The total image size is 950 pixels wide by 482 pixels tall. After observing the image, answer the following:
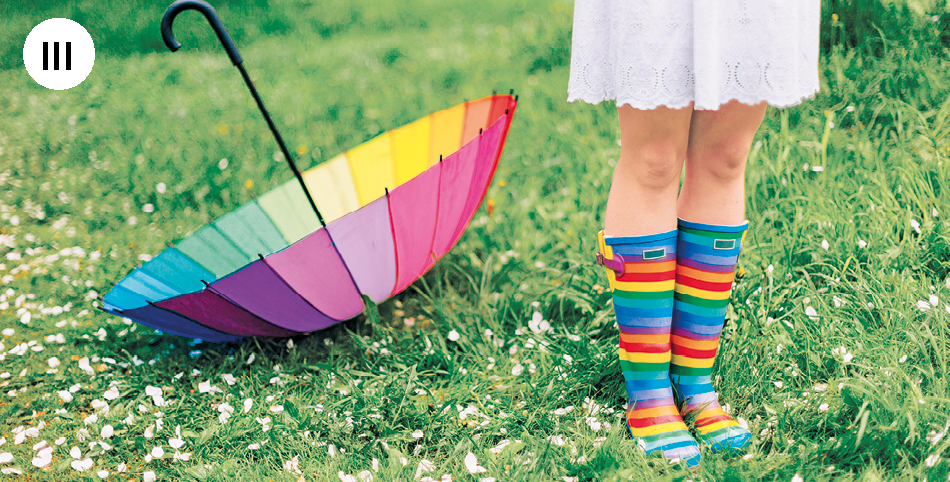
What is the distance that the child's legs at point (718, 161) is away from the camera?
1496mm

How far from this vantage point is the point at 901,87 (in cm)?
272

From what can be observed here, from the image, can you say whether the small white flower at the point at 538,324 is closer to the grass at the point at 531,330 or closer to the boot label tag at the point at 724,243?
the grass at the point at 531,330

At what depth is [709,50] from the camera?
1332 millimetres

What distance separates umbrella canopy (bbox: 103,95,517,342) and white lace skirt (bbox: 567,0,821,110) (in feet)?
2.32

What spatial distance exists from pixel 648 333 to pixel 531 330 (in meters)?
0.61

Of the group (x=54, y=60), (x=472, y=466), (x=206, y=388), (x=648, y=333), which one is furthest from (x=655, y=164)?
(x=54, y=60)

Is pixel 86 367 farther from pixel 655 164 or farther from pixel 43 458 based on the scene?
pixel 655 164

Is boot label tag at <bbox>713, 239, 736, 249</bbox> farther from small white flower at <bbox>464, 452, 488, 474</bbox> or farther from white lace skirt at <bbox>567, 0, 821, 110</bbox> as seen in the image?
small white flower at <bbox>464, 452, 488, 474</bbox>

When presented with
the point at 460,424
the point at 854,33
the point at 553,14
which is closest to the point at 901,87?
the point at 854,33

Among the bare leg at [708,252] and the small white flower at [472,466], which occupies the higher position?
the bare leg at [708,252]

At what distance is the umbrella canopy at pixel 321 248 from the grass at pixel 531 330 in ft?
0.68

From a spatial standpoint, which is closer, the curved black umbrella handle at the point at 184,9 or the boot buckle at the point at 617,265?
the boot buckle at the point at 617,265

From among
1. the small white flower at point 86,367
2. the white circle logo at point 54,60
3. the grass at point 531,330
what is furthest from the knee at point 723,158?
the white circle logo at point 54,60

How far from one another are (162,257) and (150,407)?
1.67 ft
